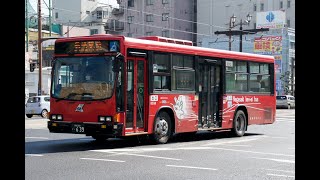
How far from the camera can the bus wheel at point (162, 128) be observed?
47.9 ft

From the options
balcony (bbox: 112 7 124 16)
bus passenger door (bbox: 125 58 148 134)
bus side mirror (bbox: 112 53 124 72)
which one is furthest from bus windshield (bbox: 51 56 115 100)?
balcony (bbox: 112 7 124 16)

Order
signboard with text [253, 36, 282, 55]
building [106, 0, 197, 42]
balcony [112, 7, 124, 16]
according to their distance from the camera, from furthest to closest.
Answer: balcony [112, 7, 124, 16], building [106, 0, 197, 42], signboard with text [253, 36, 282, 55]

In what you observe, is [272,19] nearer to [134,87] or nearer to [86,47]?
[134,87]

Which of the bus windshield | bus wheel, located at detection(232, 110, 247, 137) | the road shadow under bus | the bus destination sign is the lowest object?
the road shadow under bus

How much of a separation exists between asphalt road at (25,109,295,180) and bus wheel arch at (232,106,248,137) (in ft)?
5.38

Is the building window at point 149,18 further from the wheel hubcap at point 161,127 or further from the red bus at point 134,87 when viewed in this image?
the wheel hubcap at point 161,127

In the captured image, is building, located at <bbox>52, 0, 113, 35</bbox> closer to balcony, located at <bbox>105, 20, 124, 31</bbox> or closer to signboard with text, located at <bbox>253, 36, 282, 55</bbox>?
balcony, located at <bbox>105, 20, 124, 31</bbox>

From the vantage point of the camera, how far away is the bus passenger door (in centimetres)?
1373

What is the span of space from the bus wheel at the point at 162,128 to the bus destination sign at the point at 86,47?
248 centimetres

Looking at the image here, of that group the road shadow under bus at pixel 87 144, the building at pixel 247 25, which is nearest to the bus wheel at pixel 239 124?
the road shadow under bus at pixel 87 144

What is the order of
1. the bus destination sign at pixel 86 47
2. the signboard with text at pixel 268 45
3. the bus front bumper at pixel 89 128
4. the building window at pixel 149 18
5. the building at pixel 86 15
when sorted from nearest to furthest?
the bus front bumper at pixel 89 128, the bus destination sign at pixel 86 47, the signboard with text at pixel 268 45, the building window at pixel 149 18, the building at pixel 86 15

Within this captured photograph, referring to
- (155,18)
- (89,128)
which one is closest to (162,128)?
(89,128)

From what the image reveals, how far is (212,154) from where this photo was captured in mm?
12812
